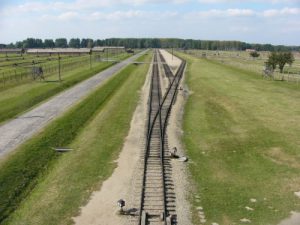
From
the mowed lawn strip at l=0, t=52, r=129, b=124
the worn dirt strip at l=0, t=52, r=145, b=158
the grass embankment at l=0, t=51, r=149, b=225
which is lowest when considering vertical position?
the grass embankment at l=0, t=51, r=149, b=225

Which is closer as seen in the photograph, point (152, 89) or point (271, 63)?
point (152, 89)

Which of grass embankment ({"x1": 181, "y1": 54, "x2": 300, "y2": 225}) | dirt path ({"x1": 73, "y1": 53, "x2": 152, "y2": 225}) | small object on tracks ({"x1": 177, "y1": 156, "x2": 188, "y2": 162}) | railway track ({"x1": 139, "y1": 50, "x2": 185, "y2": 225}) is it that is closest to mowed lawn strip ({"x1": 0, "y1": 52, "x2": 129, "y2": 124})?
railway track ({"x1": 139, "y1": 50, "x2": 185, "y2": 225})

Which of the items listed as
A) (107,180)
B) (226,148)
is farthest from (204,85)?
(107,180)

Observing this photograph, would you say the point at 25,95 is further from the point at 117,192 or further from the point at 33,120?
the point at 117,192

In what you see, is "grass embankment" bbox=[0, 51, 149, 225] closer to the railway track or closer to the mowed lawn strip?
the railway track

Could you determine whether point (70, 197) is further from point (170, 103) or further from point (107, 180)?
point (170, 103)

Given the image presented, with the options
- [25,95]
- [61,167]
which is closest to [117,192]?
[61,167]
